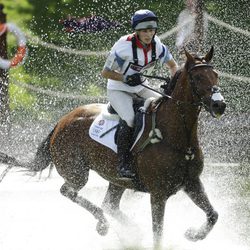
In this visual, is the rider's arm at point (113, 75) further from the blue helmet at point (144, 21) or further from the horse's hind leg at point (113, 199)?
the horse's hind leg at point (113, 199)

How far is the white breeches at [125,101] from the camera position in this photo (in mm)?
8180

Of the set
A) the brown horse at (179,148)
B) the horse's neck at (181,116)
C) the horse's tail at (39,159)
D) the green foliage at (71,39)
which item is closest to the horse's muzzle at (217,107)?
the brown horse at (179,148)

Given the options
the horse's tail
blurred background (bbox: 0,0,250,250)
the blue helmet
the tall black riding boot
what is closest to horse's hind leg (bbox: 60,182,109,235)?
the horse's tail

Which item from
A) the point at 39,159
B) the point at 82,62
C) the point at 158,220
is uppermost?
the point at 158,220

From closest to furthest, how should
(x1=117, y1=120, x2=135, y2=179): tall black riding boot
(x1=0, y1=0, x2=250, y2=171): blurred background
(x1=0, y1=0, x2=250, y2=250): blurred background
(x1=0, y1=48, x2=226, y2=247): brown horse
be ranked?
(x1=0, y1=48, x2=226, y2=247): brown horse
(x1=117, y1=120, x2=135, y2=179): tall black riding boot
(x1=0, y1=0, x2=250, y2=250): blurred background
(x1=0, y1=0, x2=250, y2=171): blurred background

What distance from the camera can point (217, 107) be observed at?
711cm

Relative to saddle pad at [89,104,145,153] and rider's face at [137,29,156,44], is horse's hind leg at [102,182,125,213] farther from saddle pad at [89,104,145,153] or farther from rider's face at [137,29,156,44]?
rider's face at [137,29,156,44]

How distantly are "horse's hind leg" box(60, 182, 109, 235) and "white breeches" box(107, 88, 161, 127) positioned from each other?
3.66 ft

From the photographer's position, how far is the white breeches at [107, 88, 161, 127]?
8.18 m

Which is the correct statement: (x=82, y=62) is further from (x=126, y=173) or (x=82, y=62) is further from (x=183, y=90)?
(x=183, y=90)

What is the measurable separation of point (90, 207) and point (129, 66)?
165cm

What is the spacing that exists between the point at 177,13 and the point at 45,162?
5955mm

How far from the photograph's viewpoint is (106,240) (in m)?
9.00

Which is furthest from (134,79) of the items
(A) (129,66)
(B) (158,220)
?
(B) (158,220)
